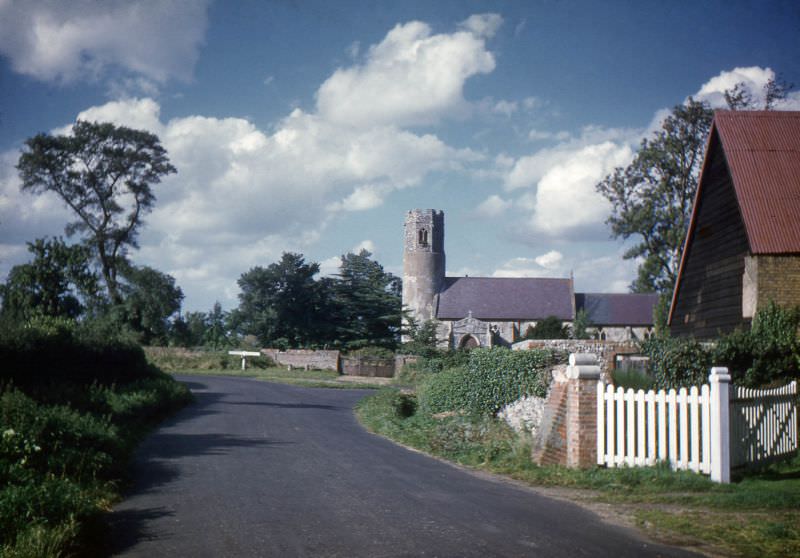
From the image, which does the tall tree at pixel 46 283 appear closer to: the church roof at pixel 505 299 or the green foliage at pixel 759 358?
the green foliage at pixel 759 358

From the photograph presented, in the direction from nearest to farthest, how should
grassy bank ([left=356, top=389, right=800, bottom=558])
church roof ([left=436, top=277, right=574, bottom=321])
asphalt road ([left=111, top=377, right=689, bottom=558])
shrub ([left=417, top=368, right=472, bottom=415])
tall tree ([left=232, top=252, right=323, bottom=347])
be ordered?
1. asphalt road ([left=111, top=377, right=689, bottom=558])
2. grassy bank ([left=356, top=389, right=800, bottom=558])
3. shrub ([left=417, top=368, right=472, bottom=415])
4. tall tree ([left=232, top=252, right=323, bottom=347])
5. church roof ([left=436, top=277, right=574, bottom=321])

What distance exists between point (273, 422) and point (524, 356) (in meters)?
7.33

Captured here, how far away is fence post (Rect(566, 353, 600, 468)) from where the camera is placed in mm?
9953

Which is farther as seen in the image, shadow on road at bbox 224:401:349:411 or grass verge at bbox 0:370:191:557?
shadow on road at bbox 224:401:349:411

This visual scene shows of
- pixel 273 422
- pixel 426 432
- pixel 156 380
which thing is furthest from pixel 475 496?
pixel 156 380

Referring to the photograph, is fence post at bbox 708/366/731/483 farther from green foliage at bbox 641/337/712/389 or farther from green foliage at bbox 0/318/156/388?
green foliage at bbox 0/318/156/388

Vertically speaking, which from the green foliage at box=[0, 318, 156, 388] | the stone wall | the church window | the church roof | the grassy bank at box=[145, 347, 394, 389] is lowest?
the grassy bank at box=[145, 347, 394, 389]

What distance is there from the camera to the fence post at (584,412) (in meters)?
9.95

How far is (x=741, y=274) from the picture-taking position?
727 inches

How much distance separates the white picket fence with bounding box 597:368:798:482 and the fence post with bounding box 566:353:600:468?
0.31ft

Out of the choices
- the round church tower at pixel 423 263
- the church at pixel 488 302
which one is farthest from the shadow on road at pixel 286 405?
the round church tower at pixel 423 263

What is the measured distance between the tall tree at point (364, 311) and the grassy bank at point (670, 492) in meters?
50.3

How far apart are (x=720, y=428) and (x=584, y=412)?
1844 mm

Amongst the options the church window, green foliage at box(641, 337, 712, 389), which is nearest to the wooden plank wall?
green foliage at box(641, 337, 712, 389)
